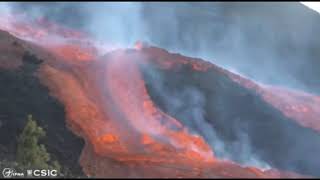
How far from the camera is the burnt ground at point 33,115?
79.7ft

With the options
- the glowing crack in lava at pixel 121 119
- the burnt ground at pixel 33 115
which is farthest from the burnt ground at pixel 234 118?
the burnt ground at pixel 33 115

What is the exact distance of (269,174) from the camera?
25312 millimetres

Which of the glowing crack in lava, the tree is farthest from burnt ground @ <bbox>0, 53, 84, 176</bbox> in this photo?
the tree

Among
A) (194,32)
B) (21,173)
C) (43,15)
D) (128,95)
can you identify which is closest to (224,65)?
(194,32)

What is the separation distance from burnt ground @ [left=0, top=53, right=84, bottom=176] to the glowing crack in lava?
48cm

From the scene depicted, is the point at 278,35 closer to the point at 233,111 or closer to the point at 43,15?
the point at 43,15

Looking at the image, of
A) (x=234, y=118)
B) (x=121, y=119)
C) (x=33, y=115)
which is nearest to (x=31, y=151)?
(x=33, y=115)

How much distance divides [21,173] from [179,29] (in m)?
43.7

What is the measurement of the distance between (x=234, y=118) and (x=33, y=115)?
11310 mm

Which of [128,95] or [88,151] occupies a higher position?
[128,95]

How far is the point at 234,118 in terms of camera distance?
1248 inches

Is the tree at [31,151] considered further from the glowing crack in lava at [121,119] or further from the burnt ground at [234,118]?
the burnt ground at [234,118]

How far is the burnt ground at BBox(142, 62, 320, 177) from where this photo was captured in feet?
96.4

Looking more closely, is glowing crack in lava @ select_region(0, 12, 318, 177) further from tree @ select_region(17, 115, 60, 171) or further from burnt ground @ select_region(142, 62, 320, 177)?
tree @ select_region(17, 115, 60, 171)
